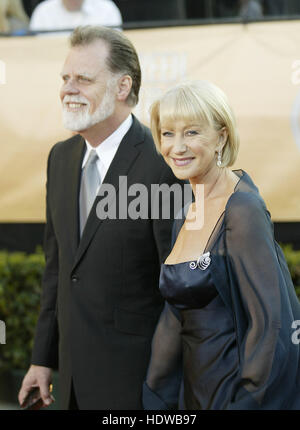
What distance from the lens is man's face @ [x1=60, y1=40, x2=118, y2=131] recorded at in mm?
2688

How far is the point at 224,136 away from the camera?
227 cm

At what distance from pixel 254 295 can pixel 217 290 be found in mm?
131

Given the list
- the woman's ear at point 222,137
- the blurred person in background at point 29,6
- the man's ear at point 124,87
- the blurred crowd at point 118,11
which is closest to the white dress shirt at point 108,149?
the man's ear at point 124,87

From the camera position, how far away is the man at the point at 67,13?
4.95 m

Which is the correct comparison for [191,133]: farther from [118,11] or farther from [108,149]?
[118,11]

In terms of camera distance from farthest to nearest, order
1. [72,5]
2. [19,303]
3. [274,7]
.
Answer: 1. [274,7]
2. [72,5]
3. [19,303]

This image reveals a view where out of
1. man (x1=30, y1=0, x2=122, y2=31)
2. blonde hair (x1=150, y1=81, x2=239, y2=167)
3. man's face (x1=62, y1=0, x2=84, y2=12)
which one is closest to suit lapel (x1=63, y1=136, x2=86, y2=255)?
blonde hair (x1=150, y1=81, x2=239, y2=167)

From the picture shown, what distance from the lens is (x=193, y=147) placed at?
2244 mm

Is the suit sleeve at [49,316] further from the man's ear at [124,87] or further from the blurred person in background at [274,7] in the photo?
the blurred person in background at [274,7]

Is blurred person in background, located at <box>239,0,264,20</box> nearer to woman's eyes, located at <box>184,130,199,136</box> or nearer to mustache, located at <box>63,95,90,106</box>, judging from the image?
mustache, located at <box>63,95,90,106</box>

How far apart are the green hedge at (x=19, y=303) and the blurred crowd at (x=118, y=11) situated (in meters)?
1.62

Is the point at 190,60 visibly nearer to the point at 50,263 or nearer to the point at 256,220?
the point at 50,263

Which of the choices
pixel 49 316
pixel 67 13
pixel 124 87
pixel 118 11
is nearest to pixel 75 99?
pixel 124 87

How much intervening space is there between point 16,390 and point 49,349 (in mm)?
2071
